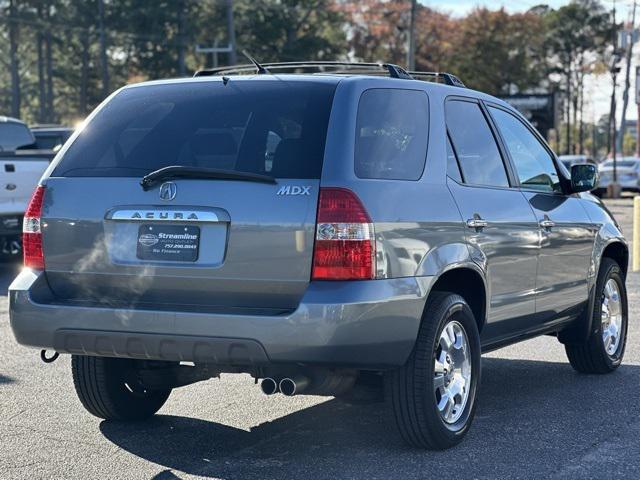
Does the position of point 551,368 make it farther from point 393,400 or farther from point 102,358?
point 102,358

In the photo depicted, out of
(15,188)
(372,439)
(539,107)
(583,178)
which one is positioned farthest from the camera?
(539,107)

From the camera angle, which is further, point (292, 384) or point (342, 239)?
point (292, 384)

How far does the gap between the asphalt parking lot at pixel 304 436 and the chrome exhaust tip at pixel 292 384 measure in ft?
1.25

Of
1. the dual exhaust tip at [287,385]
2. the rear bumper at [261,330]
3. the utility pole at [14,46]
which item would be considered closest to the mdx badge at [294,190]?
the rear bumper at [261,330]

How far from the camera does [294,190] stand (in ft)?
16.5

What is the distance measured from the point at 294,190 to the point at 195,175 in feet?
1.63

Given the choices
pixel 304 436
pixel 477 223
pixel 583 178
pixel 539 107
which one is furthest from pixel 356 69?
pixel 539 107

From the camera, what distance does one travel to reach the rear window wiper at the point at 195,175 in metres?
5.09

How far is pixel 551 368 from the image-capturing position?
322 inches

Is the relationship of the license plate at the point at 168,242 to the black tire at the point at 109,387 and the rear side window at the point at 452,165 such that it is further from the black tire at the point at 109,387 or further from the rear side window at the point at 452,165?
the rear side window at the point at 452,165

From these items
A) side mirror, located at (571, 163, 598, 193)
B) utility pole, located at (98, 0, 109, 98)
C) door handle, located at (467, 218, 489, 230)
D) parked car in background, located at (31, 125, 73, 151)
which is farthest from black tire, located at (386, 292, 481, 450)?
utility pole, located at (98, 0, 109, 98)

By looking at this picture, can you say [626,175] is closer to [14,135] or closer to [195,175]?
[14,135]

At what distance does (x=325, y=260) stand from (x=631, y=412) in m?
2.59

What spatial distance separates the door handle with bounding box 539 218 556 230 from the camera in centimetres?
677
